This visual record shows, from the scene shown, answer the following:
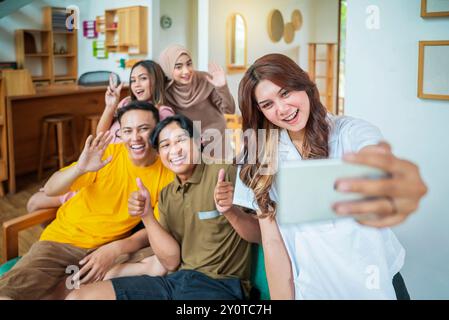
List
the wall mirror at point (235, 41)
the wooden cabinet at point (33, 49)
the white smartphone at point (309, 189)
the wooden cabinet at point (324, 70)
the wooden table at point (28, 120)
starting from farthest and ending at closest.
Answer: the wooden cabinet at point (33, 49), the wooden table at point (28, 120), the wall mirror at point (235, 41), the wooden cabinet at point (324, 70), the white smartphone at point (309, 189)

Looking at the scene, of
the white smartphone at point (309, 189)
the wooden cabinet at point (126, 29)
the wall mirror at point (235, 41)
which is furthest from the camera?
the wooden cabinet at point (126, 29)

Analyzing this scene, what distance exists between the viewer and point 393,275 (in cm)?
59

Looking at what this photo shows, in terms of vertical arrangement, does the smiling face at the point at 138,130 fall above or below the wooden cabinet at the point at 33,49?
below

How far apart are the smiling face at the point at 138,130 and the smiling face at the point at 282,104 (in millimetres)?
332

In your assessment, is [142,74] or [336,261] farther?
[142,74]

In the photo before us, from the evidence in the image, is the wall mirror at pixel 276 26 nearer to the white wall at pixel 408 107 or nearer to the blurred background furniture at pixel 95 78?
the white wall at pixel 408 107

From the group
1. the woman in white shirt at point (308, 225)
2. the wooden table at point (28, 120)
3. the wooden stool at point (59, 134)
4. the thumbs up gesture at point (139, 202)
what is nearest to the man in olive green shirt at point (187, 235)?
the thumbs up gesture at point (139, 202)

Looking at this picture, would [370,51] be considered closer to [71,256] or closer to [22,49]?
[71,256]

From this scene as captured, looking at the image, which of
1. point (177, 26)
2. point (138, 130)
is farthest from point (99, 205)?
point (177, 26)

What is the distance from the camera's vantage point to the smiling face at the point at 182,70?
94 centimetres

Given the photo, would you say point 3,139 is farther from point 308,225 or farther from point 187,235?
point 308,225

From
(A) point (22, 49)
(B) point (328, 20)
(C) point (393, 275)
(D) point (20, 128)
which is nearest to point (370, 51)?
(B) point (328, 20)

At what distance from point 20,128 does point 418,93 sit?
5.51 feet

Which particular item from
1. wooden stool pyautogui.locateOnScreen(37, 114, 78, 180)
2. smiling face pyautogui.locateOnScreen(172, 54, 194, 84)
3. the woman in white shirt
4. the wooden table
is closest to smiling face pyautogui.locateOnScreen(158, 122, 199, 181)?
the woman in white shirt
